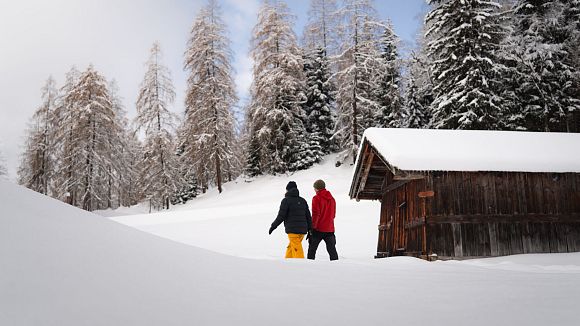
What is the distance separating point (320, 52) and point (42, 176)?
2625 cm

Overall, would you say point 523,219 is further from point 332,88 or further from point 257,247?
point 332,88

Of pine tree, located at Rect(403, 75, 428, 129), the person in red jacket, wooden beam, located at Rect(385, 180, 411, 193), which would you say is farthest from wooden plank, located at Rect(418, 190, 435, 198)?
pine tree, located at Rect(403, 75, 428, 129)

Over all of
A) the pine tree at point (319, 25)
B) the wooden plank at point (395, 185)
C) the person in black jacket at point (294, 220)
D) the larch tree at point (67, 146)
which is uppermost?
the pine tree at point (319, 25)

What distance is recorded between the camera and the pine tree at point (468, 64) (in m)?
20.2

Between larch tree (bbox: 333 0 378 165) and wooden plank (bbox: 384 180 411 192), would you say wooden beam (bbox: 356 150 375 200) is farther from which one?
larch tree (bbox: 333 0 378 165)

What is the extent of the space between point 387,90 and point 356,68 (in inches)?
127

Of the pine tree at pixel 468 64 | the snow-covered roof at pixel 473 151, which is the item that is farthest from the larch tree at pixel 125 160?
the snow-covered roof at pixel 473 151

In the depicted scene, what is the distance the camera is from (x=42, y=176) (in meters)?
38.3

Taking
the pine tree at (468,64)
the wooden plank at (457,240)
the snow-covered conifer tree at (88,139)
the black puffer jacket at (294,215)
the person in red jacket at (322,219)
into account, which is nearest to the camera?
the black puffer jacket at (294,215)

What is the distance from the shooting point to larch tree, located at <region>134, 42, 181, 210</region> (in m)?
33.2

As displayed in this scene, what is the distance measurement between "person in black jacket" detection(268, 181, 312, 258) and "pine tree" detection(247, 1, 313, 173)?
73.4 feet

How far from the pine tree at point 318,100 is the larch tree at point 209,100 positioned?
20.8 feet

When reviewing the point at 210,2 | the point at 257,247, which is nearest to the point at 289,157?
the point at 210,2

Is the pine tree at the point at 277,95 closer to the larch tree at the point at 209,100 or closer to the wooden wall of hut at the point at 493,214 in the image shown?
the larch tree at the point at 209,100
